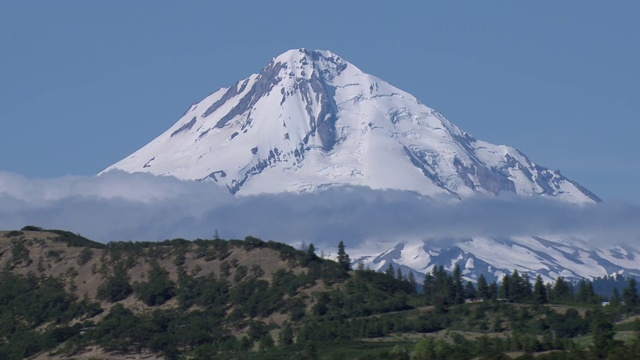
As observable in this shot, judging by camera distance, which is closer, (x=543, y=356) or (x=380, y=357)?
(x=543, y=356)

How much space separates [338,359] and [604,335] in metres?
31.4

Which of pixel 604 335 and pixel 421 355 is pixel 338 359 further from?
pixel 604 335

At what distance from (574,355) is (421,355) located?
21769 millimetres

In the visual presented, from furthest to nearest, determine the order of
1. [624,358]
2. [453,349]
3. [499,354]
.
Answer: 1. [453,349]
2. [499,354]
3. [624,358]

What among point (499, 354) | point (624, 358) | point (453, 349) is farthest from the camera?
point (453, 349)

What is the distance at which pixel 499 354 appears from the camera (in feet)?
606

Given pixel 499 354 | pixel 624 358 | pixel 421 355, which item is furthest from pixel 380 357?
pixel 624 358

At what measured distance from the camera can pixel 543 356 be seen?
18275cm

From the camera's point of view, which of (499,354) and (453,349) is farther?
(453,349)

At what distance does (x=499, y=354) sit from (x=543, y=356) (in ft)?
16.2

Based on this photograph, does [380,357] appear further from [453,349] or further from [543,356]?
[543,356]

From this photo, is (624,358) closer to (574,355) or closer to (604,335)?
(574,355)

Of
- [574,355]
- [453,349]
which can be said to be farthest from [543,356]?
[453,349]

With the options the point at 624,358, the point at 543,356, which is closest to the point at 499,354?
the point at 543,356
